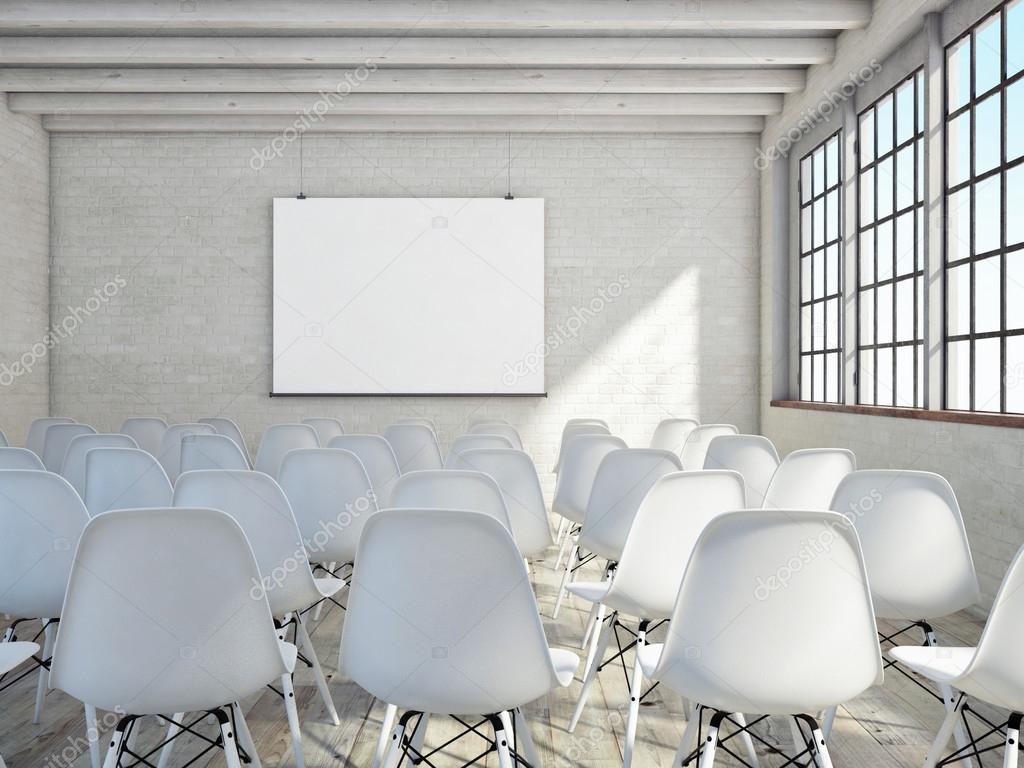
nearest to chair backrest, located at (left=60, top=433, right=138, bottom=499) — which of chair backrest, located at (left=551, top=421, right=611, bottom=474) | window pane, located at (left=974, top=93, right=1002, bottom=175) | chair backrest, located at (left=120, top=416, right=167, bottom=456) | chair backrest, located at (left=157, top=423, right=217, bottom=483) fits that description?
chair backrest, located at (left=157, top=423, right=217, bottom=483)

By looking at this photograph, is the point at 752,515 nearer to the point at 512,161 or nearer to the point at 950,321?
the point at 950,321

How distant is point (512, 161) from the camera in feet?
28.8

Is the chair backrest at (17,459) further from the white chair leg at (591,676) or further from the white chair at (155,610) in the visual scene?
the white chair leg at (591,676)

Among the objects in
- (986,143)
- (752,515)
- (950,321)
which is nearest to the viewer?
(752,515)

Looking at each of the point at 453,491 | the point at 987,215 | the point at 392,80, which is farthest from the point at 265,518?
the point at 392,80

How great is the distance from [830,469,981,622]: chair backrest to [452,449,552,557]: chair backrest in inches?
49.6

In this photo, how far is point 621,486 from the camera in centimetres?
337

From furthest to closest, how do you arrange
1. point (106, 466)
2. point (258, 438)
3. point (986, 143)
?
point (258, 438)
point (986, 143)
point (106, 466)

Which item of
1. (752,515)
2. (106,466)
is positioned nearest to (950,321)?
(752,515)

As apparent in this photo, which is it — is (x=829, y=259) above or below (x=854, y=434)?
above

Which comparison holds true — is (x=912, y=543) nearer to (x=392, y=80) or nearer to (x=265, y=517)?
(x=265, y=517)

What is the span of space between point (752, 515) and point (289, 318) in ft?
24.5

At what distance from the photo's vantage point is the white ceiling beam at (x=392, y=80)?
7.41 metres

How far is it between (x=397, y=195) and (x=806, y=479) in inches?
239
